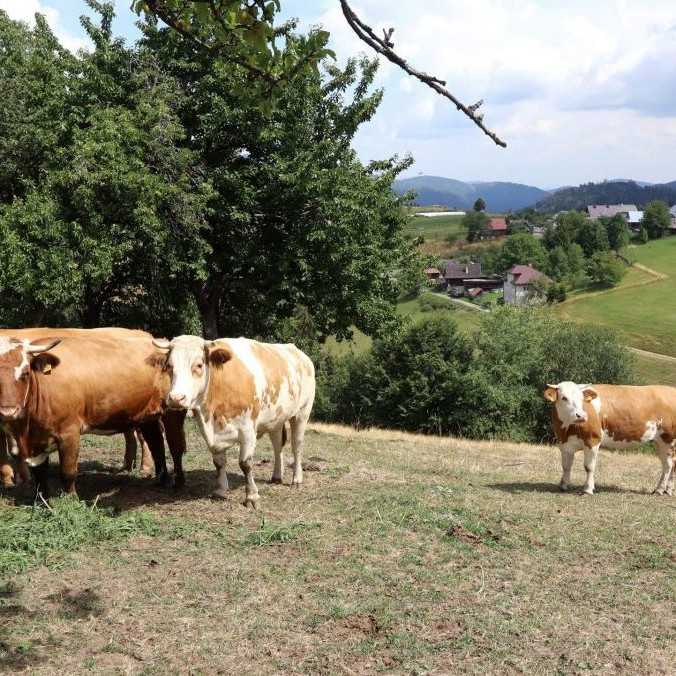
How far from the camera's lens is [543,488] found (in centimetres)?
1351

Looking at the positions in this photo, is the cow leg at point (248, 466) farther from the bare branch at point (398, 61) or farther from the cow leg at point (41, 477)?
the bare branch at point (398, 61)

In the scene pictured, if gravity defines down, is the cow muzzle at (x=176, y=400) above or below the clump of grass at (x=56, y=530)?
above

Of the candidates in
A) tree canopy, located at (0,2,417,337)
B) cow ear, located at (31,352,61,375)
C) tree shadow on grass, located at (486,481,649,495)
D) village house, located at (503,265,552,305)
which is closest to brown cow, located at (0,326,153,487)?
cow ear, located at (31,352,61,375)

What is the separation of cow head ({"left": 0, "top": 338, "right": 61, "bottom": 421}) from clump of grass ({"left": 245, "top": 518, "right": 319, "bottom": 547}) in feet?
10.3

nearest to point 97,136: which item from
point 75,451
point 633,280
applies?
point 75,451

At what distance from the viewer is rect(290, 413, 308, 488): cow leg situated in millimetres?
11188

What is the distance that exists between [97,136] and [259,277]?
24.1 feet

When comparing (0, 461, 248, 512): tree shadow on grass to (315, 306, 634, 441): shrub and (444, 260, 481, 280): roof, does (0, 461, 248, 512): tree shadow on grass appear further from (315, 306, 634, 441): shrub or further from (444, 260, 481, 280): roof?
(444, 260, 481, 280): roof

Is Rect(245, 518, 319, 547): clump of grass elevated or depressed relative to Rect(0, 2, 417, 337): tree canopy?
depressed

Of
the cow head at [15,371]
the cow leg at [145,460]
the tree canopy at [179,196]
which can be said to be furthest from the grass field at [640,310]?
the cow head at [15,371]

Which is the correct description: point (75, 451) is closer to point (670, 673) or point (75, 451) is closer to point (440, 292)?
point (670, 673)

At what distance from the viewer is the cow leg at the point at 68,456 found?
29.3 ft

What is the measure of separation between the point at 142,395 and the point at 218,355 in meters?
1.38

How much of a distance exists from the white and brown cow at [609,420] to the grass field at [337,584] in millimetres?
2069
